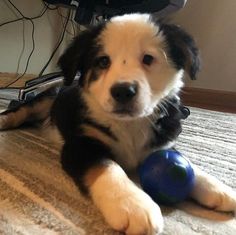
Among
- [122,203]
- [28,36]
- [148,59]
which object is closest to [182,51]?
[148,59]

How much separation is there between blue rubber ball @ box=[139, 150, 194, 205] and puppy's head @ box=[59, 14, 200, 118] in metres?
0.14

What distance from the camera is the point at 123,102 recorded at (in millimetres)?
970

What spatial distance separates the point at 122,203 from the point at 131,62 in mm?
397

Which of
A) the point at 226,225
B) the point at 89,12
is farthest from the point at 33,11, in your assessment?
the point at 226,225

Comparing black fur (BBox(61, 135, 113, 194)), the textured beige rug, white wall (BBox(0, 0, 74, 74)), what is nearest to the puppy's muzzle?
black fur (BBox(61, 135, 113, 194))

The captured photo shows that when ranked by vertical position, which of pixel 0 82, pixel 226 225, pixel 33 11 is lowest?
pixel 0 82

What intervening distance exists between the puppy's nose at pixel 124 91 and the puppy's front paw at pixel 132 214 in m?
0.23

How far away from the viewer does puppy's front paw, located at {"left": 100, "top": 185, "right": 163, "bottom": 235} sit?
0.74m

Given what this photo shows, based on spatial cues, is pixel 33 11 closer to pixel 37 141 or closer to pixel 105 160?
pixel 37 141

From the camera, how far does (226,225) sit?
0.87 metres

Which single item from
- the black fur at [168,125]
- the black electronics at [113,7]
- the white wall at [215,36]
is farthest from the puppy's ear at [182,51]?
the white wall at [215,36]

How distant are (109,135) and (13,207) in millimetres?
350

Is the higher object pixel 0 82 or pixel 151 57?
pixel 151 57

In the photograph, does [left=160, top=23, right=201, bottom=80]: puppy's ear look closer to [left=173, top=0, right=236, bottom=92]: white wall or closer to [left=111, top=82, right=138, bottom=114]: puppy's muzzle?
[left=111, top=82, right=138, bottom=114]: puppy's muzzle
